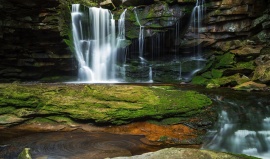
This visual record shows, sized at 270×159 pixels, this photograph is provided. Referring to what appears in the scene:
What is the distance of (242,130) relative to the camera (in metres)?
6.97

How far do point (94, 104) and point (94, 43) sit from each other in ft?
38.1

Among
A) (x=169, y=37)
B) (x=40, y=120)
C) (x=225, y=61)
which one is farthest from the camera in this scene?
(x=169, y=37)

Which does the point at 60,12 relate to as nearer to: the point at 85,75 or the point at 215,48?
the point at 85,75

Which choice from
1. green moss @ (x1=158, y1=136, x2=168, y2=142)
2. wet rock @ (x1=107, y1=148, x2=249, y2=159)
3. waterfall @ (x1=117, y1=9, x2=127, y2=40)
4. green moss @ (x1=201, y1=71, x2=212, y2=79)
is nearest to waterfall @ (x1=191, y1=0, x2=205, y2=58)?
green moss @ (x1=201, y1=71, x2=212, y2=79)

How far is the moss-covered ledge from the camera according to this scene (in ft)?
24.0

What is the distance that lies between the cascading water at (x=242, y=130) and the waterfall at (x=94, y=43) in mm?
11301

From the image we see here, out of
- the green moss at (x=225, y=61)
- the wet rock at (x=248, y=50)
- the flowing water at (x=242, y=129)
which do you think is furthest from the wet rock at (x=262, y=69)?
the flowing water at (x=242, y=129)

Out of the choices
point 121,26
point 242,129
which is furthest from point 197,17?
point 242,129

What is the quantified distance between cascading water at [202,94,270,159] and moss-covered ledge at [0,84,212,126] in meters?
0.85

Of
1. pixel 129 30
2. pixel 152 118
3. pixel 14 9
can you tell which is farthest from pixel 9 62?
pixel 152 118

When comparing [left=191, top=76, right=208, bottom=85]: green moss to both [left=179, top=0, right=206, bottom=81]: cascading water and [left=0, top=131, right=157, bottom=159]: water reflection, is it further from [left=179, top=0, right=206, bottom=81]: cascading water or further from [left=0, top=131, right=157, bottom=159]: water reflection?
[left=0, top=131, right=157, bottom=159]: water reflection

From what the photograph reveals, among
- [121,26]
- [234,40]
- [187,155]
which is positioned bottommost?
[187,155]

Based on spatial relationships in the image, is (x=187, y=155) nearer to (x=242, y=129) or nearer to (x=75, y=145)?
(x=75, y=145)

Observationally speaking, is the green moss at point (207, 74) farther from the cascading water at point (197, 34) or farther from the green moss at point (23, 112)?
the green moss at point (23, 112)
